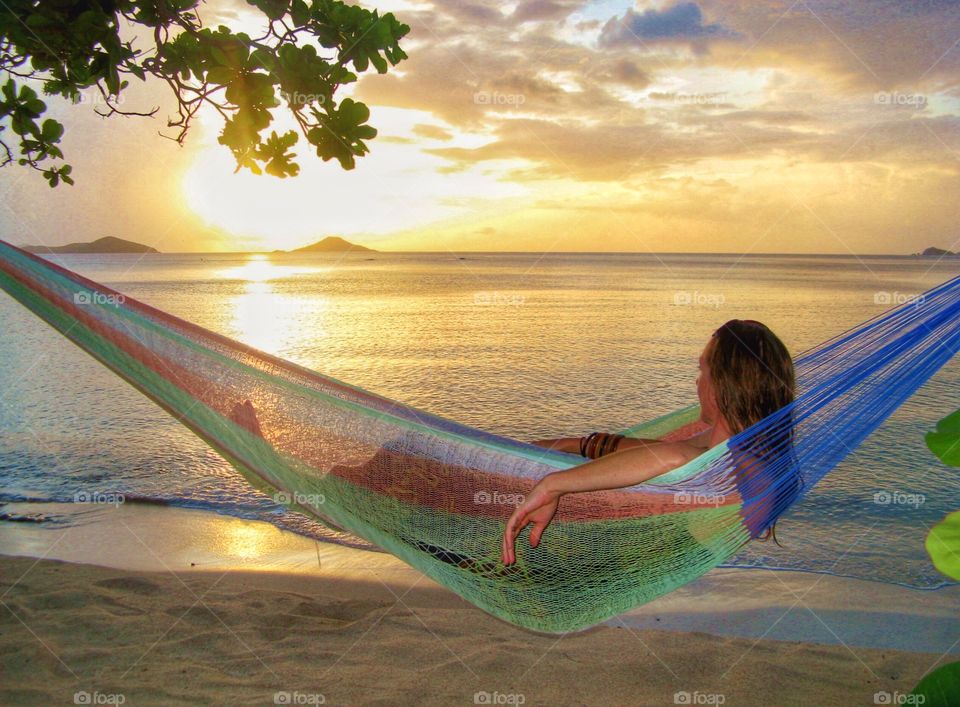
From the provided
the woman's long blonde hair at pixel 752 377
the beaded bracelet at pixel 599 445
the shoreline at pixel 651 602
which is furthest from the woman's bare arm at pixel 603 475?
the shoreline at pixel 651 602

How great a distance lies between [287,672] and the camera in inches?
78.7

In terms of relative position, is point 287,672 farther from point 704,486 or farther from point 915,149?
point 915,149

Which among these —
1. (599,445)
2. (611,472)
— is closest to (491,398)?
(599,445)

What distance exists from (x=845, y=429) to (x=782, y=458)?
0.55 feet

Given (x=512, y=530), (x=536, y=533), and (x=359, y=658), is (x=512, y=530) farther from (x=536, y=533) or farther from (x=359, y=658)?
(x=359, y=658)

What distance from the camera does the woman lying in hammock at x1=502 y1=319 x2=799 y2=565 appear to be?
4.21 feet

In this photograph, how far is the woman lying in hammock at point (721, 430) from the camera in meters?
1.28

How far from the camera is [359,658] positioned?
6.89ft

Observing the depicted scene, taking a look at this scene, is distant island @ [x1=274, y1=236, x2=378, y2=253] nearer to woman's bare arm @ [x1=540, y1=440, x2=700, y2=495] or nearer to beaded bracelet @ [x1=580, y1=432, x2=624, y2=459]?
beaded bracelet @ [x1=580, y1=432, x2=624, y2=459]

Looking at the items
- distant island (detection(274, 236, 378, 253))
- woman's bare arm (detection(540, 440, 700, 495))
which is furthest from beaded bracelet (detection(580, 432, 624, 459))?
distant island (detection(274, 236, 378, 253))

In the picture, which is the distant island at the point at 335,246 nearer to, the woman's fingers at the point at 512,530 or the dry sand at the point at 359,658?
the dry sand at the point at 359,658

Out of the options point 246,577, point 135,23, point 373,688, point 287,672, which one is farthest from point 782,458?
point 246,577

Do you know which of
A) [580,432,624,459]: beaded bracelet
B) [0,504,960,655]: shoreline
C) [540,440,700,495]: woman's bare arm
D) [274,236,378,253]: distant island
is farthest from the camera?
[274,236,378,253]: distant island

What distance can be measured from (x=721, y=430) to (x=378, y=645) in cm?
132
